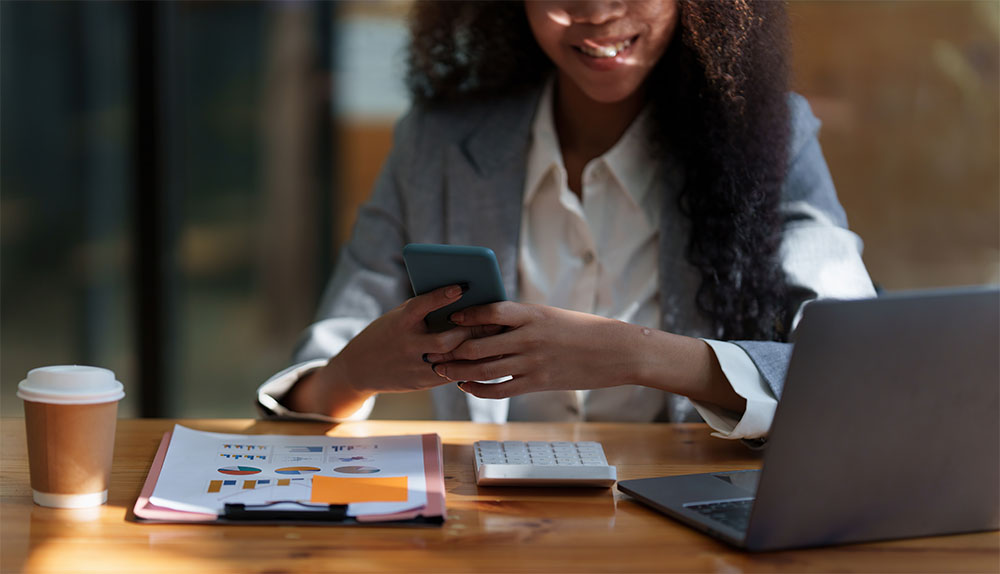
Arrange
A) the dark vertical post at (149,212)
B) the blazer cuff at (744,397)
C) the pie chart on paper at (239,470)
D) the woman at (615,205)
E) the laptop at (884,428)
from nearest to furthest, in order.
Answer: the laptop at (884,428)
the pie chart on paper at (239,470)
the blazer cuff at (744,397)
the woman at (615,205)
the dark vertical post at (149,212)

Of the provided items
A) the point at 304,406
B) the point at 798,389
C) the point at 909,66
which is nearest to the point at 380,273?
the point at 304,406

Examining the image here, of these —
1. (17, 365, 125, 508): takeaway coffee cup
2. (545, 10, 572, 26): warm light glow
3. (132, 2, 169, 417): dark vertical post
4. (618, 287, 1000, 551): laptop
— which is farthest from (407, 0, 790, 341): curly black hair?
(132, 2, 169, 417): dark vertical post

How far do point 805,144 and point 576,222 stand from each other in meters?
0.36

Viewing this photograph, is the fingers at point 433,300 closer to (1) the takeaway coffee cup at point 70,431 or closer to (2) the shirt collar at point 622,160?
(1) the takeaway coffee cup at point 70,431

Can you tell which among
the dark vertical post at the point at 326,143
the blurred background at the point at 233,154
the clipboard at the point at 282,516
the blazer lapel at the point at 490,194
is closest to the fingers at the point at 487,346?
the clipboard at the point at 282,516

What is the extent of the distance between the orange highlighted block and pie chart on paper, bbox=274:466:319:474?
25 mm

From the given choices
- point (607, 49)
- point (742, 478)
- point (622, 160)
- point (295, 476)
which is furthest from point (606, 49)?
point (295, 476)

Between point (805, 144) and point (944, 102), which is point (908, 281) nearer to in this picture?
point (944, 102)

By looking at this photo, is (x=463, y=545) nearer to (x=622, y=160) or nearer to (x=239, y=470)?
(x=239, y=470)

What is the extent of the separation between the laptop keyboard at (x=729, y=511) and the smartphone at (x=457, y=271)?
286 mm

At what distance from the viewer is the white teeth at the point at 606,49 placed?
1.33 m

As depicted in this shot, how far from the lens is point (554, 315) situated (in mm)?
1046

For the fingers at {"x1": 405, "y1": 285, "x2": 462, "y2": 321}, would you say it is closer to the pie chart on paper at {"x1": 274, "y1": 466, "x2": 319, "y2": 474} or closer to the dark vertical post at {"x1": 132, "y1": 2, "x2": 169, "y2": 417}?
the pie chart on paper at {"x1": 274, "y1": 466, "x2": 319, "y2": 474}

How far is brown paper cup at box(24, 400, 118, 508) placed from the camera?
0.83 metres
